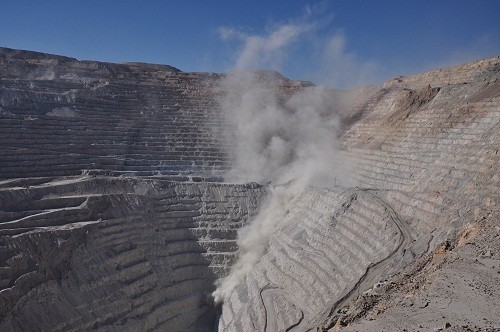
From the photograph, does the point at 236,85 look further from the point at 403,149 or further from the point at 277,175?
the point at 403,149

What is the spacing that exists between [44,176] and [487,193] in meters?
19.4

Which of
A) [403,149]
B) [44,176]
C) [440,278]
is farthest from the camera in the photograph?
[44,176]

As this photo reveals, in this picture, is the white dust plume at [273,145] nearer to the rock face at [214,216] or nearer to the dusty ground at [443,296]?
the rock face at [214,216]

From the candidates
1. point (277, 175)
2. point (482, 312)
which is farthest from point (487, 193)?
point (277, 175)

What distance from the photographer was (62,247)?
54.6 feet

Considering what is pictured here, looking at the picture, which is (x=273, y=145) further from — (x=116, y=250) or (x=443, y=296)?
(x=443, y=296)

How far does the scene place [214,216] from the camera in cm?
2248

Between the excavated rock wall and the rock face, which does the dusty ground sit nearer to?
the rock face

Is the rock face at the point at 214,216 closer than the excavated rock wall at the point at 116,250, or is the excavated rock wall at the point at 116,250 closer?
the rock face at the point at 214,216

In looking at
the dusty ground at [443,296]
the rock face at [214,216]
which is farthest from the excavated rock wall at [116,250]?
the dusty ground at [443,296]

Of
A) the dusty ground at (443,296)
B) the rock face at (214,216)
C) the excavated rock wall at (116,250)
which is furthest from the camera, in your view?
the excavated rock wall at (116,250)

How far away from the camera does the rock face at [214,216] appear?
1279cm

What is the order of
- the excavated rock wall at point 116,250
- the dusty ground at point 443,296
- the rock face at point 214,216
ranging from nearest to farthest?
the dusty ground at point 443,296 < the rock face at point 214,216 < the excavated rock wall at point 116,250

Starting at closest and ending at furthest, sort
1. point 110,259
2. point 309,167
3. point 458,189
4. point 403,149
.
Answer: point 458,189 < point 110,259 < point 403,149 < point 309,167
